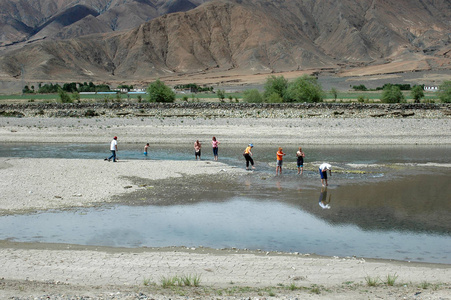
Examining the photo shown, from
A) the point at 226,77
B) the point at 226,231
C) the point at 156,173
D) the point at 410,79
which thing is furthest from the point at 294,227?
the point at 226,77

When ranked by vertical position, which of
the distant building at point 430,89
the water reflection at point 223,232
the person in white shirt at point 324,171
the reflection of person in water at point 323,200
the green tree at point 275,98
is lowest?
the water reflection at point 223,232

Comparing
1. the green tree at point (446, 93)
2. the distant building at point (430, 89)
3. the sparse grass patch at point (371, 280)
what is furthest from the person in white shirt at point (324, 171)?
the distant building at point (430, 89)

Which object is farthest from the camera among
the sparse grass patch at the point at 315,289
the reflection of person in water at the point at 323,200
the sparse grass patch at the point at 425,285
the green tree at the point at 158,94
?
the green tree at the point at 158,94

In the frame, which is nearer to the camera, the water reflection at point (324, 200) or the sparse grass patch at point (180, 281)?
the sparse grass patch at point (180, 281)

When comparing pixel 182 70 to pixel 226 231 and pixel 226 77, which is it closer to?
pixel 226 77

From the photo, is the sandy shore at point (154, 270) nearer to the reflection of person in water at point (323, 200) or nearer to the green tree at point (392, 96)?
the reflection of person in water at point (323, 200)

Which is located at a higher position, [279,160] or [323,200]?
[279,160]

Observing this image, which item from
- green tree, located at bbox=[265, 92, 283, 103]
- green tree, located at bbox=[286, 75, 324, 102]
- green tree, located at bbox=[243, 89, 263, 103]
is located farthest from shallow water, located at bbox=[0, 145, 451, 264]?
green tree, located at bbox=[243, 89, 263, 103]

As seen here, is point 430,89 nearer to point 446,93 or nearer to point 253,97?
point 446,93

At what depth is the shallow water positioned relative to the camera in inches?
501

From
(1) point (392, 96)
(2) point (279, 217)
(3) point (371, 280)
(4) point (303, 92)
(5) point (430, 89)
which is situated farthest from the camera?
(5) point (430, 89)

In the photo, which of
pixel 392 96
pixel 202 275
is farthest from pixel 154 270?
pixel 392 96

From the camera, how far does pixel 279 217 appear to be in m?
15.5

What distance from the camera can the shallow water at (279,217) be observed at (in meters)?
12.7
